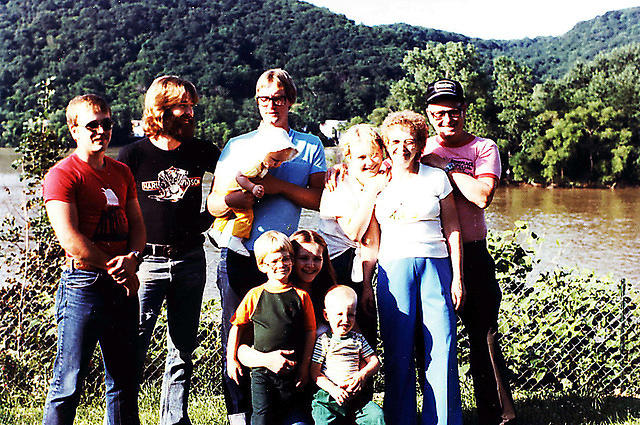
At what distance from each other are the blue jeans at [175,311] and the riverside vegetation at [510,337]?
476mm

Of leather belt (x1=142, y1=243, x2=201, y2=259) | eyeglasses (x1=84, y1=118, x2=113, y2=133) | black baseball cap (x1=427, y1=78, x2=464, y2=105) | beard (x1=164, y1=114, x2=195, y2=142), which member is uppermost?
black baseball cap (x1=427, y1=78, x2=464, y2=105)

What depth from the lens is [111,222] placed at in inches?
110

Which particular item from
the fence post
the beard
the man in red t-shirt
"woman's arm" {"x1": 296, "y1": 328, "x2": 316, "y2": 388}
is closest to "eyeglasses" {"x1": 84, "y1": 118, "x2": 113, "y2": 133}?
the man in red t-shirt

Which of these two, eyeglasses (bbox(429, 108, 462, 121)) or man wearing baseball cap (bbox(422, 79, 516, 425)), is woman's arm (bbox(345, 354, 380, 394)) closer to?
man wearing baseball cap (bbox(422, 79, 516, 425))

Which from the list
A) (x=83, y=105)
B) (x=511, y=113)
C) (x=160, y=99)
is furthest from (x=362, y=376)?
(x=511, y=113)

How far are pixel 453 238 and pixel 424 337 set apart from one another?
51cm

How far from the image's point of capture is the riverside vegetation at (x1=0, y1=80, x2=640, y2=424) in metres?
4.05

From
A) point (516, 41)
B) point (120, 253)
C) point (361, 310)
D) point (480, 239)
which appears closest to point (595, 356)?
point (480, 239)

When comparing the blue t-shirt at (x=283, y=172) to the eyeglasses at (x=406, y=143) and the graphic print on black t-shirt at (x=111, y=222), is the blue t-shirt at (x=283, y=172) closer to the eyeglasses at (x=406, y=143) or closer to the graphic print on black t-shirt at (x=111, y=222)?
the eyeglasses at (x=406, y=143)

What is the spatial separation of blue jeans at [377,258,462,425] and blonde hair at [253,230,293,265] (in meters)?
0.52

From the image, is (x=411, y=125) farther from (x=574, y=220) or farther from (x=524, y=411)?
(x=574, y=220)

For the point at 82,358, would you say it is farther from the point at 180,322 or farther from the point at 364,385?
the point at 364,385

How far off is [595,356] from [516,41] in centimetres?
13314

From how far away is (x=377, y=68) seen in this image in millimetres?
73750
